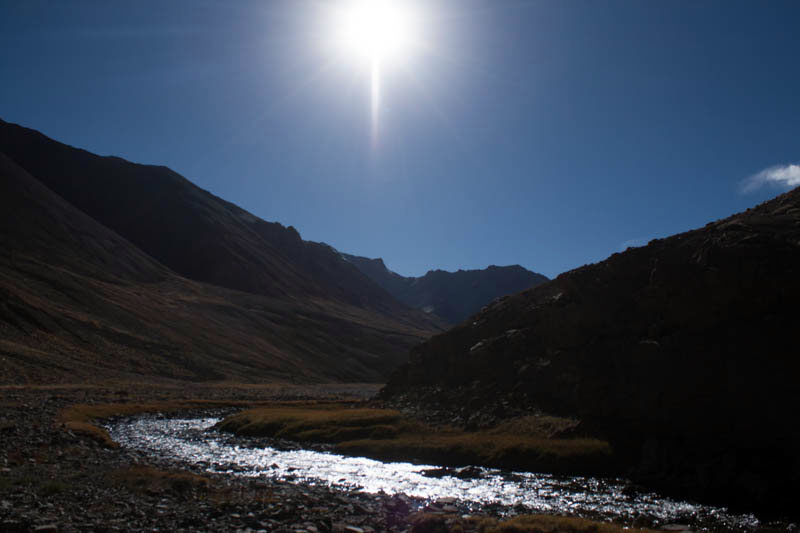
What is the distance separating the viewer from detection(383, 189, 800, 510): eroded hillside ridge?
28.6 metres

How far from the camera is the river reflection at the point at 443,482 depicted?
24250 mm

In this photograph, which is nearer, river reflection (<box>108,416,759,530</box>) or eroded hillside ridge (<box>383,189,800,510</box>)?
river reflection (<box>108,416,759,530</box>)

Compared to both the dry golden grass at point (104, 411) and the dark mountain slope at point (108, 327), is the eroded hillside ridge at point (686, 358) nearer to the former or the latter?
the dry golden grass at point (104, 411)

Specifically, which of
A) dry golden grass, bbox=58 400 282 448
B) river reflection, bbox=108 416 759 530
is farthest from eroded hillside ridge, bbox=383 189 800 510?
dry golden grass, bbox=58 400 282 448

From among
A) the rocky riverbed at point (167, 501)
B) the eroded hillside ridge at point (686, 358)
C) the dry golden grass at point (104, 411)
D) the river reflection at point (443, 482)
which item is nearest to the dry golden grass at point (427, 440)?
the river reflection at point (443, 482)

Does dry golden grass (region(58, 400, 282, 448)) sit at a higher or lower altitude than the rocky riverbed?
higher

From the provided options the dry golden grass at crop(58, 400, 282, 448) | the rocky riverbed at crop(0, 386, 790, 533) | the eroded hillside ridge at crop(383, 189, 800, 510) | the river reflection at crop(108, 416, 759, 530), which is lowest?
the river reflection at crop(108, 416, 759, 530)

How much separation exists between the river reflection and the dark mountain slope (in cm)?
5539

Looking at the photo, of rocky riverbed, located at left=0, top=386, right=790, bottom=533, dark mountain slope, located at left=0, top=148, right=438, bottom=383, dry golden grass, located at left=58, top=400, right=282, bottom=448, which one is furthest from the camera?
dark mountain slope, located at left=0, top=148, right=438, bottom=383

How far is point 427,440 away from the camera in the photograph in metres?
40.2

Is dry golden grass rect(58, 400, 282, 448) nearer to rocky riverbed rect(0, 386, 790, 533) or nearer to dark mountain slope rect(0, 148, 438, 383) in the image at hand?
rocky riverbed rect(0, 386, 790, 533)

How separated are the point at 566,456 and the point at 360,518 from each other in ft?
56.0

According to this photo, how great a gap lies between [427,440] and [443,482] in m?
10.1

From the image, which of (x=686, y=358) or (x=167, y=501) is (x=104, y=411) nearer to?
(x=167, y=501)
